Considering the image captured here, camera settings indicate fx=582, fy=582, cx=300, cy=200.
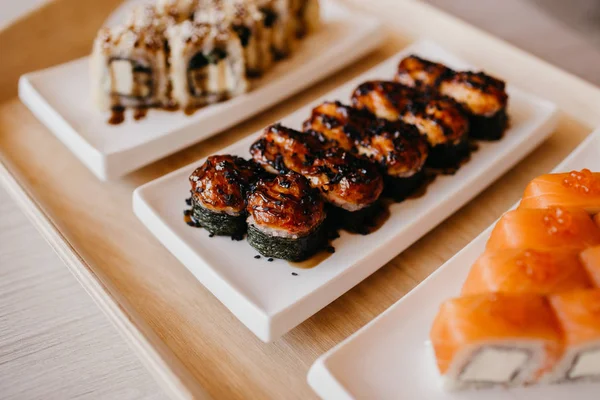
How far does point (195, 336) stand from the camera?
5.73 feet

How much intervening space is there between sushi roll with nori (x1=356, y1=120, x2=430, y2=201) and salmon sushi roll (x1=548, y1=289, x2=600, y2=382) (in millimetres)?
687

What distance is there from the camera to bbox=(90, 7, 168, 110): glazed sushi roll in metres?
2.41

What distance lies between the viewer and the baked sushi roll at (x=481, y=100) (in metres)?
2.22

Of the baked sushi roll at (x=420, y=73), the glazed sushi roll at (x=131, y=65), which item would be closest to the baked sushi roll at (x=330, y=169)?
the baked sushi roll at (x=420, y=73)

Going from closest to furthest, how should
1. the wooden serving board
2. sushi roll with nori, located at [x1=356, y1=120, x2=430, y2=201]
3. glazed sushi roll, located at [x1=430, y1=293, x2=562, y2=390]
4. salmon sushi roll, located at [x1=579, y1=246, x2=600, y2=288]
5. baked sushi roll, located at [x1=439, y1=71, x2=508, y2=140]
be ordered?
glazed sushi roll, located at [x1=430, y1=293, x2=562, y2=390]
salmon sushi roll, located at [x1=579, y1=246, x2=600, y2=288]
the wooden serving board
sushi roll with nori, located at [x1=356, y1=120, x2=430, y2=201]
baked sushi roll, located at [x1=439, y1=71, x2=508, y2=140]

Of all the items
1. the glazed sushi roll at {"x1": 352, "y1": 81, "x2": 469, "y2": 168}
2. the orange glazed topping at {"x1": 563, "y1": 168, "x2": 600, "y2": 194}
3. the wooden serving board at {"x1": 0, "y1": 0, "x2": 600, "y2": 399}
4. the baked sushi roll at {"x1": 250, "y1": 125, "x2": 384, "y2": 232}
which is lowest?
the wooden serving board at {"x1": 0, "y1": 0, "x2": 600, "y2": 399}

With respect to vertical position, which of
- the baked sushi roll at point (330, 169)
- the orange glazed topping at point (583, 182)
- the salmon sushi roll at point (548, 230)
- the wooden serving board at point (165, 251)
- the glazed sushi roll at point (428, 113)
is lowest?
the wooden serving board at point (165, 251)

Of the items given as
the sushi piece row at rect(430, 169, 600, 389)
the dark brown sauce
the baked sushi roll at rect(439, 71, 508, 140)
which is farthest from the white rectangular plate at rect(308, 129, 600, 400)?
the dark brown sauce

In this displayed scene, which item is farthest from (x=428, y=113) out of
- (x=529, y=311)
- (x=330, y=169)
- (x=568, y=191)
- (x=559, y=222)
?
(x=529, y=311)

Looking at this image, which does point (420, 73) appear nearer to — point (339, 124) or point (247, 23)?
point (339, 124)

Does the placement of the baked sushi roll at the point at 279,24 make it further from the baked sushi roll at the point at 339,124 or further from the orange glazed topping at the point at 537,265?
the orange glazed topping at the point at 537,265

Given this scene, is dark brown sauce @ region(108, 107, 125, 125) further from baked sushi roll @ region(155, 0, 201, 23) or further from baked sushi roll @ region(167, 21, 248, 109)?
baked sushi roll @ region(155, 0, 201, 23)

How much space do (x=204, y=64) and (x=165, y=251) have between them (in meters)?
0.89

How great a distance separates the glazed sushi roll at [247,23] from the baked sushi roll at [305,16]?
0.24 meters
